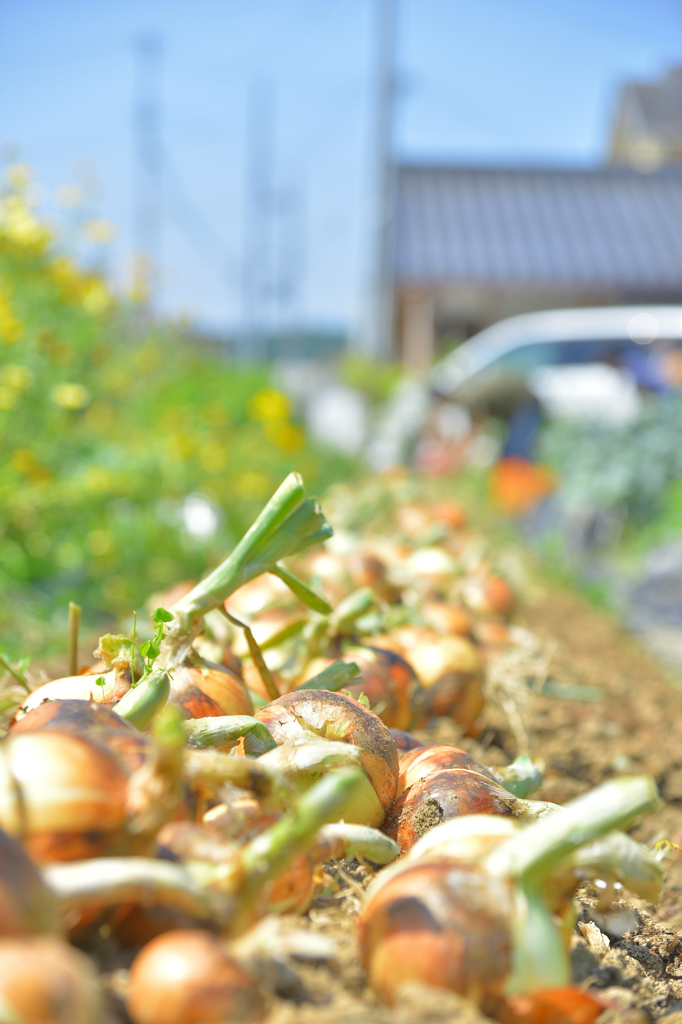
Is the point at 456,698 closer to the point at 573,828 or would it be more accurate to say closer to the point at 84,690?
the point at 84,690

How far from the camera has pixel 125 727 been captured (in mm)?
1022

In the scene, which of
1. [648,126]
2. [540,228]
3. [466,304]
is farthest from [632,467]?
[648,126]

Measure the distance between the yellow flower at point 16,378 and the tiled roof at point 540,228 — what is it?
573 inches

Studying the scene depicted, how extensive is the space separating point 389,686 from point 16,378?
7.03ft

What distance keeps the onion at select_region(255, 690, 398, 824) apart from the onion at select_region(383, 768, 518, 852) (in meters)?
0.03

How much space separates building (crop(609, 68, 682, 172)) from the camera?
2683cm

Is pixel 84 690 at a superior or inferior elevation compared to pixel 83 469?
superior

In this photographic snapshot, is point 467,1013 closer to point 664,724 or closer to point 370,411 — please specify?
point 664,724

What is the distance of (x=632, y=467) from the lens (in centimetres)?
737

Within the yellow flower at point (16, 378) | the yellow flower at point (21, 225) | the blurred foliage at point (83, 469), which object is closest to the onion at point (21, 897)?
the blurred foliage at point (83, 469)

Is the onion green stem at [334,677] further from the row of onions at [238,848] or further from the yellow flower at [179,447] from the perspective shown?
the yellow flower at [179,447]

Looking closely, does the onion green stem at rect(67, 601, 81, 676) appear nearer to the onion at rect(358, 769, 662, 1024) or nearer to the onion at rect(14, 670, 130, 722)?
the onion at rect(14, 670, 130, 722)

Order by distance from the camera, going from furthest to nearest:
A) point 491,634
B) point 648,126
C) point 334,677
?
point 648,126, point 491,634, point 334,677

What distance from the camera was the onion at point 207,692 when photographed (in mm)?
1308
